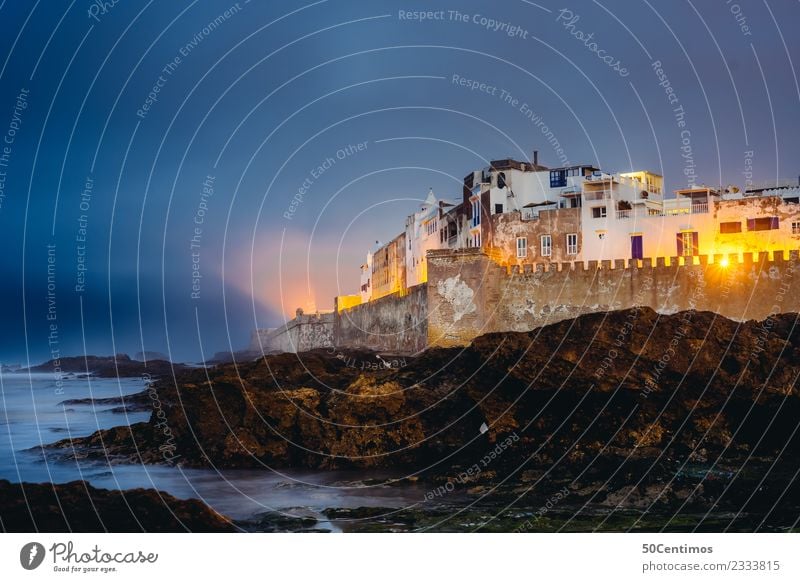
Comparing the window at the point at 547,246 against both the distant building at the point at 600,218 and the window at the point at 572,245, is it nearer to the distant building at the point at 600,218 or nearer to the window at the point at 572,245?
the distant building at the point at 600,218

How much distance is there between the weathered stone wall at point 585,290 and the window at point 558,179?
11.9 m

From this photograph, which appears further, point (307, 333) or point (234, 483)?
point (307, 333)

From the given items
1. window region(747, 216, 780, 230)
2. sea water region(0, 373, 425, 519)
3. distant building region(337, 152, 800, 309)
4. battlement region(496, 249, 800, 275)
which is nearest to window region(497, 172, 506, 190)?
distant building region(337, 152, 800, 309)

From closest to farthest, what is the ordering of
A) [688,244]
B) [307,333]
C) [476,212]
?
[688,244] < [476,212] < [307,333]

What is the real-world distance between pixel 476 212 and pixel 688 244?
419 inches

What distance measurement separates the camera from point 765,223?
34.7 meters

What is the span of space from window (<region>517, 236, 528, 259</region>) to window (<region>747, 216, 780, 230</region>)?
28.6 feet

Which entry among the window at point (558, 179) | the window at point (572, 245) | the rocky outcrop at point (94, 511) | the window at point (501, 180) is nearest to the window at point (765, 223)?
the window at point (572, 245)

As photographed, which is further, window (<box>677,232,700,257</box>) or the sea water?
window (<box>677,232,700,257</box>)

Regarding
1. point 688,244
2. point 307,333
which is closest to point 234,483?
point 688,244

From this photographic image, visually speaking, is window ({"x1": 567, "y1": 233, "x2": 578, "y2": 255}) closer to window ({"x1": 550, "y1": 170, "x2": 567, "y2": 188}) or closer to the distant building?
the distant building

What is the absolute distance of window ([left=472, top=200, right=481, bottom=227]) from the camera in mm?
42125

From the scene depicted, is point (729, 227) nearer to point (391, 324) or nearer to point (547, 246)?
point (547, 246)

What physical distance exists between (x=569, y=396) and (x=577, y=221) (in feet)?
40.2
